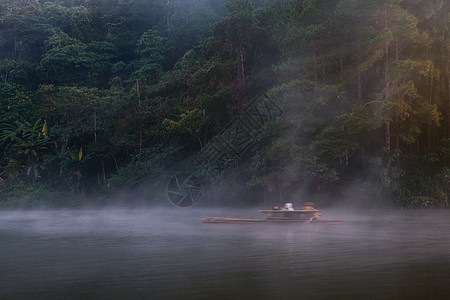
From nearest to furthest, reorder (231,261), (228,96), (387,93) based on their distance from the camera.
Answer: (231,261) < (387,93) < (228,96)

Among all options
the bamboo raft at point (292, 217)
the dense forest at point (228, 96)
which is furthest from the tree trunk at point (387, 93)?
the bamboo raft at point (292, 217)

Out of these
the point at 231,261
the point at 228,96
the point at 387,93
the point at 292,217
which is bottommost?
the point at 292,217

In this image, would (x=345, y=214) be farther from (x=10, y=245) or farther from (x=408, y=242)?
(x=10, y=245)

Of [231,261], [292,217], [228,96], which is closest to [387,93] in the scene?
[228,96]

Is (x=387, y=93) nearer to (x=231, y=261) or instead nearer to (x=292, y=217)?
(x=292, y=217)

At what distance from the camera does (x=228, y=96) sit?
3203cm

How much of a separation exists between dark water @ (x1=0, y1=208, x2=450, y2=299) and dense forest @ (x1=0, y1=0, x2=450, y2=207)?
6.68 m

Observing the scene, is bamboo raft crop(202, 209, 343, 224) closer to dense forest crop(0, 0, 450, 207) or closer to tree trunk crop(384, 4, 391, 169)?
dense forest crop(0, 0, 450, 207)

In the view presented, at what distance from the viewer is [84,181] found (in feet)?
120

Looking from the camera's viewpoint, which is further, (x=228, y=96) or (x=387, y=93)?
(x=228, y=96)

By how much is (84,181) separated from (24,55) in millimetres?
11361

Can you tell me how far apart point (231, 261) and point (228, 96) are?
20549 mm

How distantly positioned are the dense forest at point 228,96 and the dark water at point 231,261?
21.9 feet

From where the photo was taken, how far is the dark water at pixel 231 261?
9094 mm
